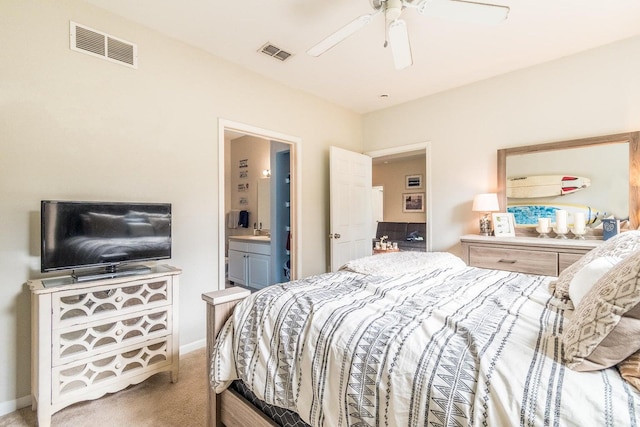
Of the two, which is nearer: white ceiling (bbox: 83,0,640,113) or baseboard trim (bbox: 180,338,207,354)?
white ceiling (bbox: 83,0,640,113)

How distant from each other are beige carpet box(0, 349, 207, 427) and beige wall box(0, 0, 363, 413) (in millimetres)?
333

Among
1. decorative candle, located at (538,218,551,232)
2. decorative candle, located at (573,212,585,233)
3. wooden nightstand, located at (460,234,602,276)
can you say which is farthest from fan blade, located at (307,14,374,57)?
decorative candle, located at (573,212,585,233)

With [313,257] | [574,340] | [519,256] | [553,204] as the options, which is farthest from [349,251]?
[574,340]

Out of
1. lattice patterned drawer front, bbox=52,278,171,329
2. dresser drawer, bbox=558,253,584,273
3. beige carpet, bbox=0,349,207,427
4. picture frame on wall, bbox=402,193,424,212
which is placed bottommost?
beige carpet, bbox=0,349,207,427

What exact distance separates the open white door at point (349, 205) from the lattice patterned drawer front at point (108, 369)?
2141 mm

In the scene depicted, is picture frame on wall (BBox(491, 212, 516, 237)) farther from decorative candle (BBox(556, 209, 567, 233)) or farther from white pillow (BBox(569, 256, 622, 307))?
white pillow (BBox(569, 256, 622, 307))

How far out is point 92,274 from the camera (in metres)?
1.95

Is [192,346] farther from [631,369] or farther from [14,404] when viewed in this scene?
[631,369]

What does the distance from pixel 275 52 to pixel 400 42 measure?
1.28m

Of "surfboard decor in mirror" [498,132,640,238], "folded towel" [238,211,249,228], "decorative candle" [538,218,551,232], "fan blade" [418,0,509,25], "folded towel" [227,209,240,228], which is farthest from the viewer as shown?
"folded towel" [227,209,240,228]

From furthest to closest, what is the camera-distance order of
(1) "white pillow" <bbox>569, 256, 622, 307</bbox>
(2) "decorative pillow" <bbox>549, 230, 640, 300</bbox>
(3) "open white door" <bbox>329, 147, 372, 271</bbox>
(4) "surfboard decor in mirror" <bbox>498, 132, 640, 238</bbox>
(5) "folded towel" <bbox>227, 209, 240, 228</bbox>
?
(5) "folded towel" <bbox>227, 209, 240, 228</bbox>
(3) "open white door" <bbox>329, 147, 372, 271</bbox>
(4) "surfboard decor in mirror" <bbox>498, 132, 640, 238</bbox>
(2) "decorative pillow" <bbox>549, 230, 640, 300</bbox>
(1) "white pillow" <bbox>569, 256, 622, 307</bbox>

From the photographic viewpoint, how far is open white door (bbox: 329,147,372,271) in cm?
377

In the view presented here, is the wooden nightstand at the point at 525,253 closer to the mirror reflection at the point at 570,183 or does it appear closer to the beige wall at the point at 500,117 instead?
the mirror reflection at the point at 570,183

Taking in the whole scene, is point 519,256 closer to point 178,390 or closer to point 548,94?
point 548,94
